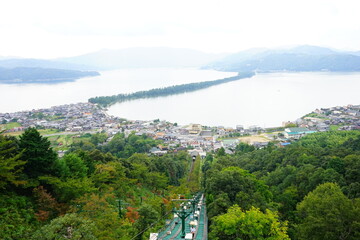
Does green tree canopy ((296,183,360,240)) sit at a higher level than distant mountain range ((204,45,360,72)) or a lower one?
lower

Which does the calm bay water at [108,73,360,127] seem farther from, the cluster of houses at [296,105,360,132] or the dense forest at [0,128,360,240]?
the dense forest at [0,128,360,240]

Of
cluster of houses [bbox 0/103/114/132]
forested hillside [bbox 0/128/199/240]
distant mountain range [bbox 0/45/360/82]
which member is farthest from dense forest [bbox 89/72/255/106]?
distant mountain range [bbox 0/45/360/82]

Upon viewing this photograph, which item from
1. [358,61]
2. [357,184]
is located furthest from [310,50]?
[357,184]

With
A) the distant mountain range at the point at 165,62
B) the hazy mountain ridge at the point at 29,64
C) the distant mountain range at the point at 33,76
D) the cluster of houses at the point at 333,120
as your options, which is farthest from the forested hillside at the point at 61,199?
the hazy mountain ridge at the point at 29,64

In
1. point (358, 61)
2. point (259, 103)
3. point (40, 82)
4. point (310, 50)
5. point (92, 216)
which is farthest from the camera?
point (310, 50)

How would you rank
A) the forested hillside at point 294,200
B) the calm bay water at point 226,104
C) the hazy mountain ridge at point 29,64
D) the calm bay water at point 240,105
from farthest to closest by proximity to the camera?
1. the hazy mountain ridge at point 29,64
2. the calm bay water at point 226,104
3. the calm bay water at point 240,105
4. the forested hillside at point 294,200

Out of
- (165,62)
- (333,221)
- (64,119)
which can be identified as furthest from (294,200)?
(165,62)

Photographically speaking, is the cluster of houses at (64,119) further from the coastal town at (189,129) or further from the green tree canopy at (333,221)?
the green tree canopy at (333,221)

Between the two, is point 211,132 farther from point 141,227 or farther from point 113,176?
point 141,227
